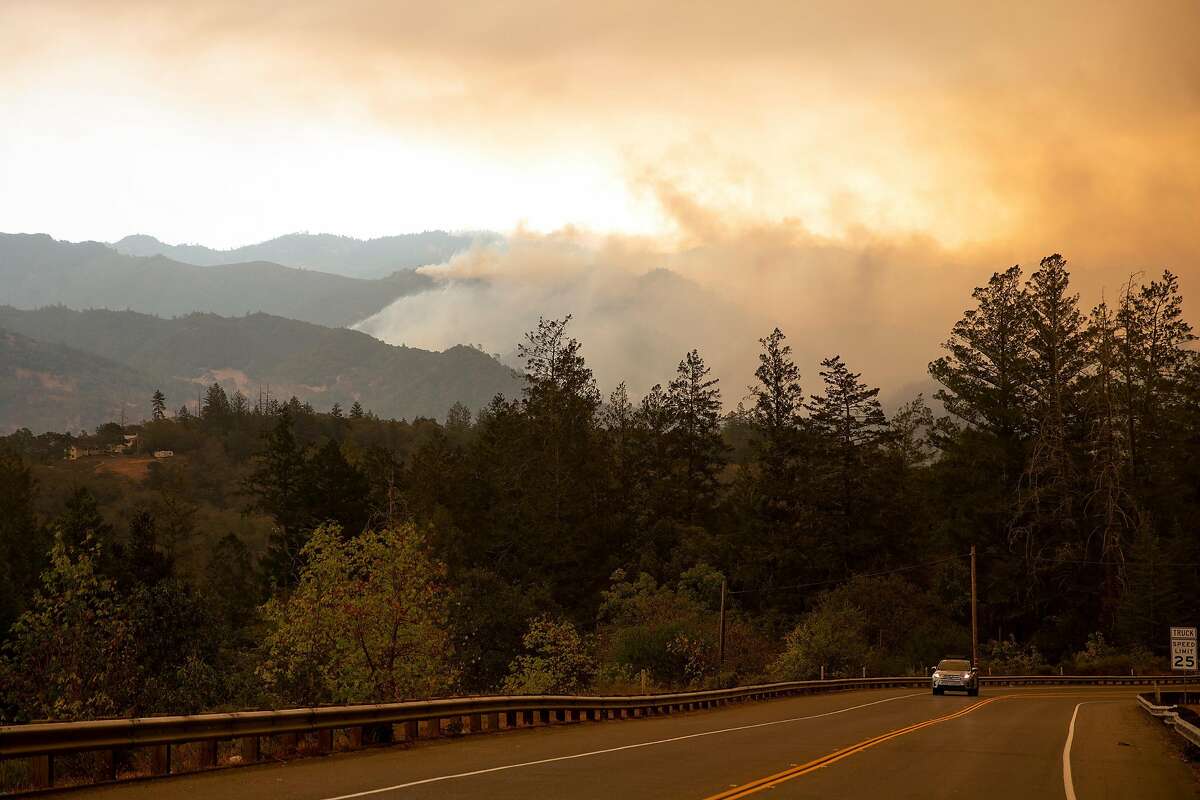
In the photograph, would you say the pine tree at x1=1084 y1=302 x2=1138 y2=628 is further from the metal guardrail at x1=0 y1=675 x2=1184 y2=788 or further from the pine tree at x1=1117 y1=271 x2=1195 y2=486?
the metal guardrail at x1=0 y1=675 x2=1184 y2=788

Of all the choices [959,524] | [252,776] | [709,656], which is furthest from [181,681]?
[959,524]

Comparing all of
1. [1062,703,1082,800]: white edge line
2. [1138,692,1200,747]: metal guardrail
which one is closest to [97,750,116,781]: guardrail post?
[1062,703,1082,800]: white edge line

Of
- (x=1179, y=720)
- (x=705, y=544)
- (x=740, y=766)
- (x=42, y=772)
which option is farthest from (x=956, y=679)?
(x=705, y=544)

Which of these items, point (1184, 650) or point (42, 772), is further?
point (1184, 650)

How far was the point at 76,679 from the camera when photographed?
42.3 meters

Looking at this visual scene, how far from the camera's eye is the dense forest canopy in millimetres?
55625

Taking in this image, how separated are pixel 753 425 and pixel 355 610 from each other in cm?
6428

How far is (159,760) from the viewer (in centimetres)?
1436

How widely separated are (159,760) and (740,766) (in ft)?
27.4

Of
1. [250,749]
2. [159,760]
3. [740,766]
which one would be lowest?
[740,766]

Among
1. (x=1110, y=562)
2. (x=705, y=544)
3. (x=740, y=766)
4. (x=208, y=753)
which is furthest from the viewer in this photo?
(x=705, y=544)

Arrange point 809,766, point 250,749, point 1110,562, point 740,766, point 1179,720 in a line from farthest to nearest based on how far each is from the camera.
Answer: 1. point 1110,562
2. point 1179,720
3. point 809,766
4. point 740,766
5. point 250,749

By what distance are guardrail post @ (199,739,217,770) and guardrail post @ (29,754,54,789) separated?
2.66m

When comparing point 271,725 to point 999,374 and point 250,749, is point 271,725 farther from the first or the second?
point 999,374
